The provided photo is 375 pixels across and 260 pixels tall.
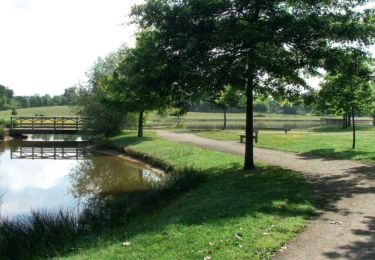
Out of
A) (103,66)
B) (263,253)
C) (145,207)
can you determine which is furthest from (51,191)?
(103,66)

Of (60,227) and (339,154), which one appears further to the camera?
(339,154)

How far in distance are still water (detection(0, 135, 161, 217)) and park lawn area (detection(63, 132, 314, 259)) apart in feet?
20.0

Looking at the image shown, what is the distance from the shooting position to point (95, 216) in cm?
1298

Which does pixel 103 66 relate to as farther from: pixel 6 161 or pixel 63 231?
pixel 63 231

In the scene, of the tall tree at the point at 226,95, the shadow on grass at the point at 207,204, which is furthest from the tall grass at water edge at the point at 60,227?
the tall tree at the point at 226,95

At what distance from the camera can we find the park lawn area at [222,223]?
8211 mm

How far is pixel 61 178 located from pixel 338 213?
18.6 meters

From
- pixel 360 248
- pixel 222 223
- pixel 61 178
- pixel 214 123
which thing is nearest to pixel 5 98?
pixel 214 123

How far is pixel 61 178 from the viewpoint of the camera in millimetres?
25688

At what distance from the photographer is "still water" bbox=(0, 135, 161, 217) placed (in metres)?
18.8

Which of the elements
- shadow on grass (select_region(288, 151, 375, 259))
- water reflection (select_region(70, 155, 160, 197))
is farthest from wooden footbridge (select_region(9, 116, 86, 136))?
shadow on grass (select_region(288, 151, 375, 259))

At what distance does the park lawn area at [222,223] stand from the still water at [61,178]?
6096mm

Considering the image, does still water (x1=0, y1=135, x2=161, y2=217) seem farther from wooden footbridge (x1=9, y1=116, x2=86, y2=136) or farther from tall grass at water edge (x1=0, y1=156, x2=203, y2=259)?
wooden footbridge (x1=9, y1=116, x2=86, y2=136)

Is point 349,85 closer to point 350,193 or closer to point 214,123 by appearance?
point 350,193
